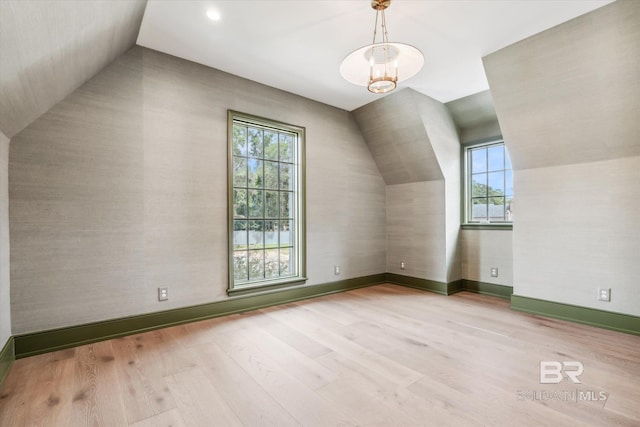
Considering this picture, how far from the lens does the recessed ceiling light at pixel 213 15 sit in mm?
2414

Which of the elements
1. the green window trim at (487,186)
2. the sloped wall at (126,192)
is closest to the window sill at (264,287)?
the sloped wall at (126,192)

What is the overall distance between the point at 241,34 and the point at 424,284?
13.4 ft

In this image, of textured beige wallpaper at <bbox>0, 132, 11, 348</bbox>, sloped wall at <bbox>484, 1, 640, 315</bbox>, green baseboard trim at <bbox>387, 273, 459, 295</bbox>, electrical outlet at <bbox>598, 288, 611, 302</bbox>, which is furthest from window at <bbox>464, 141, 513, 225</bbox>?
textured beige wallpaper at <bbox>0, 132, 11, 348</bbox>

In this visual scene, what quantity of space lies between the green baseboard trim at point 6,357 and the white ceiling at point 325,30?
275 centimetres

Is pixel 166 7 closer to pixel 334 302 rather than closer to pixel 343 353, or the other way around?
pixel 343 353

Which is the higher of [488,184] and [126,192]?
[488,184]

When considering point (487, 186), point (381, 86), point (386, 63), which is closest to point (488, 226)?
point (487, 186)

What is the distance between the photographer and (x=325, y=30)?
2.66m

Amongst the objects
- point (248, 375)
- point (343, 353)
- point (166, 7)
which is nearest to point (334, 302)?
point (343, 353)

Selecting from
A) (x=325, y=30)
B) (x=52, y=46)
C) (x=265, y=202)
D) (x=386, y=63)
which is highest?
(x=325, y=30)

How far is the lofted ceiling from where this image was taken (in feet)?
5.74

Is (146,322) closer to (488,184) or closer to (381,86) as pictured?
(381,86)

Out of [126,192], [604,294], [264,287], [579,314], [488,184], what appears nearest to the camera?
[126,192]

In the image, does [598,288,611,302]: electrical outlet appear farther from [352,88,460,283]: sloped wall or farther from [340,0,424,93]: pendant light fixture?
[340,0,424,93]: pendant light fixture
